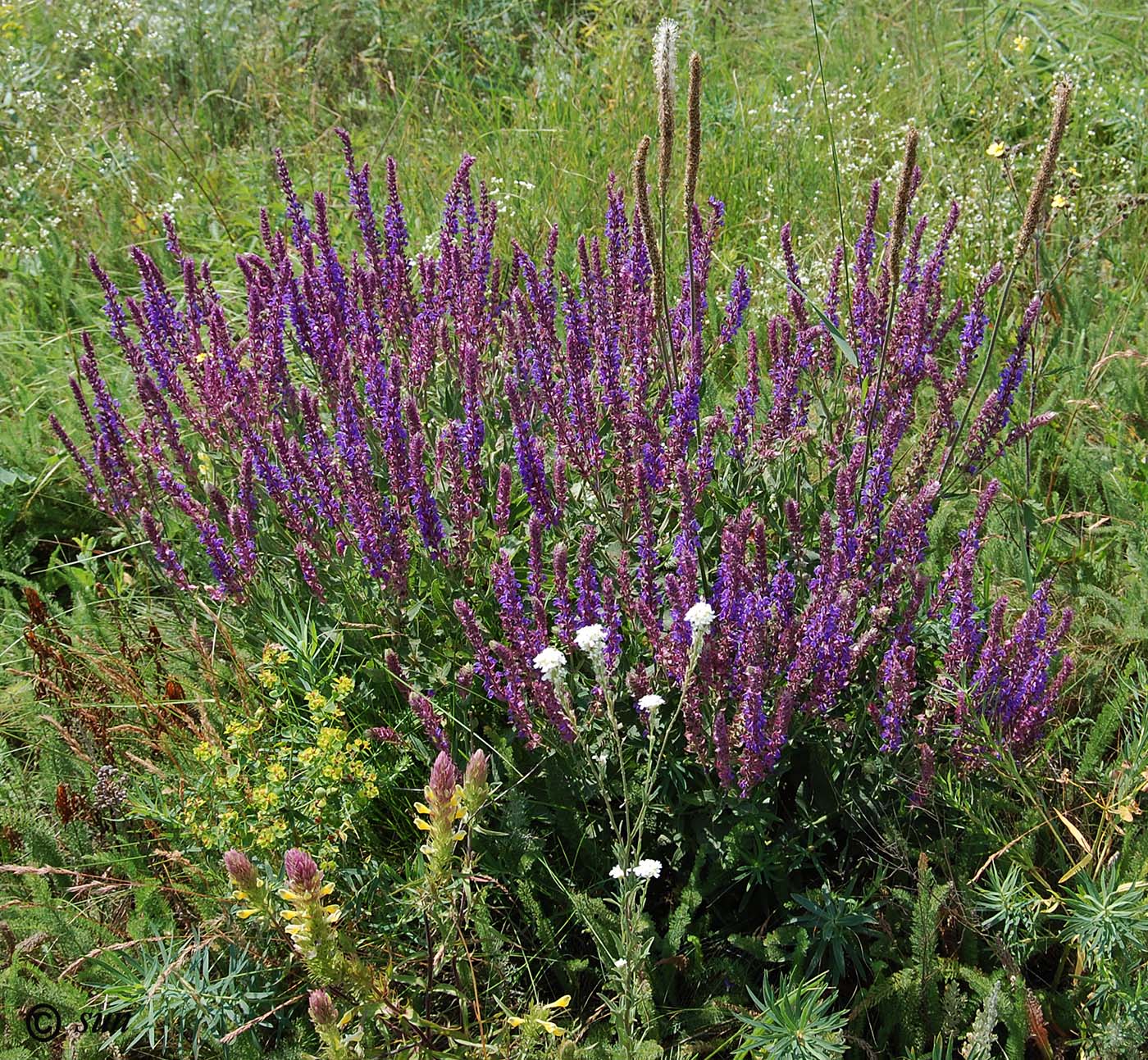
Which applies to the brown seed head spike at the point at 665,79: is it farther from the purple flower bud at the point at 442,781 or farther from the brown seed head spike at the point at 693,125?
the purple flower bud at the point at 442,781

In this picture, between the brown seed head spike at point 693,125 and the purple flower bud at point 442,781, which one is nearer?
the purple flower bud at point 442,781

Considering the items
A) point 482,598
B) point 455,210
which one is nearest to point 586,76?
point 455,210

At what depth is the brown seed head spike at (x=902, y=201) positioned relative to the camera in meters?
2.21

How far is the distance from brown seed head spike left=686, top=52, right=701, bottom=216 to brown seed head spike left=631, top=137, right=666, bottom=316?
0.10 meters

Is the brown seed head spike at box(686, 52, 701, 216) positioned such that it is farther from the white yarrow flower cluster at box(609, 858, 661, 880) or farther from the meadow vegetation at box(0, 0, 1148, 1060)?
the white yarrow flower cluster at box(609, 858, 661, 880)

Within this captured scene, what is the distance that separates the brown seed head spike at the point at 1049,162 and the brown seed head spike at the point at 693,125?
0.75 meters

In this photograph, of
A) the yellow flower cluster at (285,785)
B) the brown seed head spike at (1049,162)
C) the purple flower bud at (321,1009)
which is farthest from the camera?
the yellow flower cluster at (285,785)

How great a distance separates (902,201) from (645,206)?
651mm

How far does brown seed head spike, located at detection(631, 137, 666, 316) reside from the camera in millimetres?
2537

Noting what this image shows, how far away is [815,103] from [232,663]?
185 inches

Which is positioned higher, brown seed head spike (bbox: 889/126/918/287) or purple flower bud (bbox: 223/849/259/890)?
brown seed head spike (bbox: 889/126/918/287)
